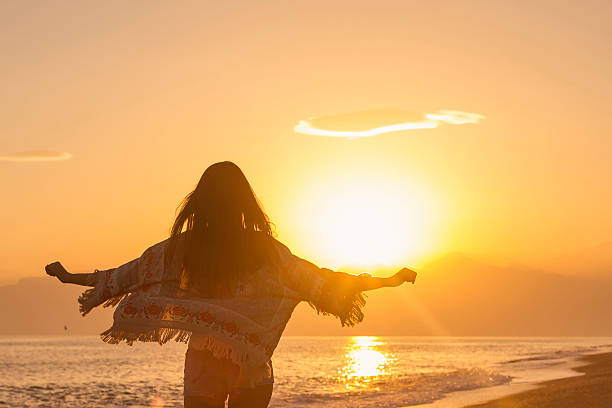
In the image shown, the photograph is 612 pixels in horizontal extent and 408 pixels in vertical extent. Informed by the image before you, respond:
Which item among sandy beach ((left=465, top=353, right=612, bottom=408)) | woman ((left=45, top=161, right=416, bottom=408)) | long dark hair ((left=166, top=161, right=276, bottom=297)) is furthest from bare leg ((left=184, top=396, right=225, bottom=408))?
sandy beach ((left=465, top=353, right=612, bottom=408))

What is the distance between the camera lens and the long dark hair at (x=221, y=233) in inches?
154

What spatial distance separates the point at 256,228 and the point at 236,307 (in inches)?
16.5

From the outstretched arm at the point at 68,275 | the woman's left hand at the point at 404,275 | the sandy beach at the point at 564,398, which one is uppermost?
the outstretched arm at the point at 68,275

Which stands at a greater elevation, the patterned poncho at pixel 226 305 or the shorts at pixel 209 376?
the patterned poncho at pixel 226 305

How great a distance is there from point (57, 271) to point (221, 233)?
3.84 feet

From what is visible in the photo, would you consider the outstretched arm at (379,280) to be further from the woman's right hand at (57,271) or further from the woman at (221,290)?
the woman's right hand at (57,271)

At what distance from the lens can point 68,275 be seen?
14.7 feet

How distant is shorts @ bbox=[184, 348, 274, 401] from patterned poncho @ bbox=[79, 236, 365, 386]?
0.04 metres

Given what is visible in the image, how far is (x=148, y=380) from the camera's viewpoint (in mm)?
43031

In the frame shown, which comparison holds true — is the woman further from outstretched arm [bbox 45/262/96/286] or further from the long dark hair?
outstretched arm [bbox 45/262/96/286]

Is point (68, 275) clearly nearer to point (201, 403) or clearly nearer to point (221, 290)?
point (221, 290)

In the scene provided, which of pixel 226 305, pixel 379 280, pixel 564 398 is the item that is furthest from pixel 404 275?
pixel 564 398

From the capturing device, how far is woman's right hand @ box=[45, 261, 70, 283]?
4477 millimetres

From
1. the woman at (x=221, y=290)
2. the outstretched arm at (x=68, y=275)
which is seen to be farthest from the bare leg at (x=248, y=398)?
the outstretched arm at (x=68, y=275)
